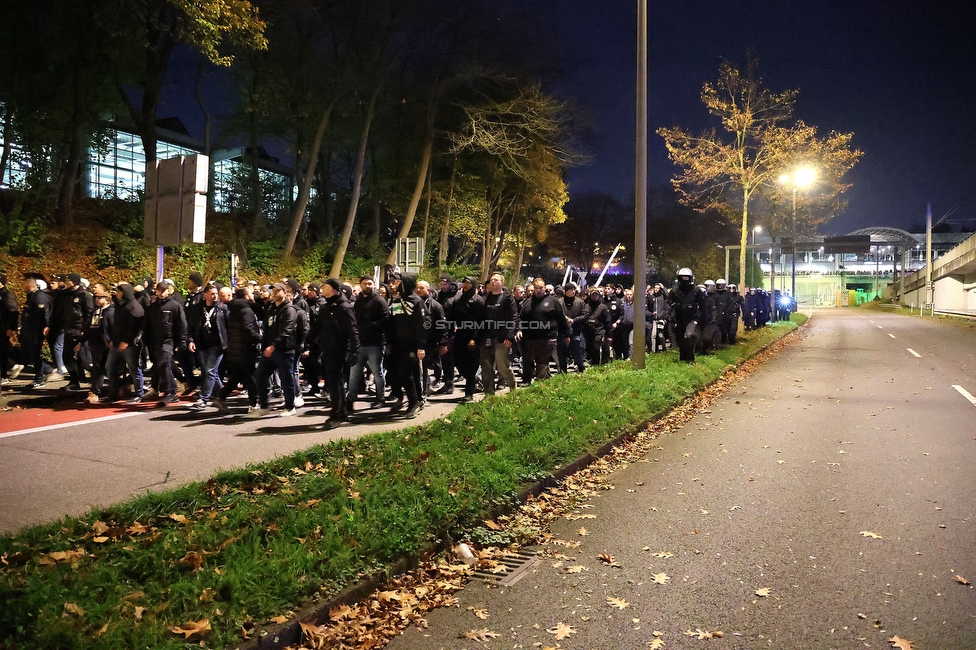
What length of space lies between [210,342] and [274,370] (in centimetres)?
131

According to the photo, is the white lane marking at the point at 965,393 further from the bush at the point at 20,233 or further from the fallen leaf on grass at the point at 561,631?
the bush at the point at 20,233

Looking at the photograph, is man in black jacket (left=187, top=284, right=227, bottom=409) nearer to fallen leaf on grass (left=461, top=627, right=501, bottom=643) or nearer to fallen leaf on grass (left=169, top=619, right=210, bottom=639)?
fallen leaf on grass (left=169, top=619, right=210, bottom=639)

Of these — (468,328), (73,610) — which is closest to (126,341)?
(468,328)

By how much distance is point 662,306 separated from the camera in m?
19.4

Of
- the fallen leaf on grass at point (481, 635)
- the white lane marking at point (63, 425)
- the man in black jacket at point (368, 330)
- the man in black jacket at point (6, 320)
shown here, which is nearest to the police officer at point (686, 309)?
the man in black jacket at point (368, 330)

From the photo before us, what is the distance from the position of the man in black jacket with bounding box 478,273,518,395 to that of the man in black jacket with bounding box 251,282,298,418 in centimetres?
313

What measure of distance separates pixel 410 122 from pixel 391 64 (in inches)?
179

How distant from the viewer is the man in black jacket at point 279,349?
9.69 m

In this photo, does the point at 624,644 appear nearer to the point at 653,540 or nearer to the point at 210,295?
the point at 653,540

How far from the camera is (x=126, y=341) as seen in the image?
35.8 feet

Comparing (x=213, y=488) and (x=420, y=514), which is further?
(x=213, y=488)

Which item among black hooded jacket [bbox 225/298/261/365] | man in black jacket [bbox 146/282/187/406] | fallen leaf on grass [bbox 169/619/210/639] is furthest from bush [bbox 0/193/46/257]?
fallen leaf on grass [bbox 169/619/210/639]

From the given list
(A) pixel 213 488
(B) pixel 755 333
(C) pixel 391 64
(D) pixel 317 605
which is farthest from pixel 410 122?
(D) pixel 317 605

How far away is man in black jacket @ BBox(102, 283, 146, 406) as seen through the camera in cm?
1089
